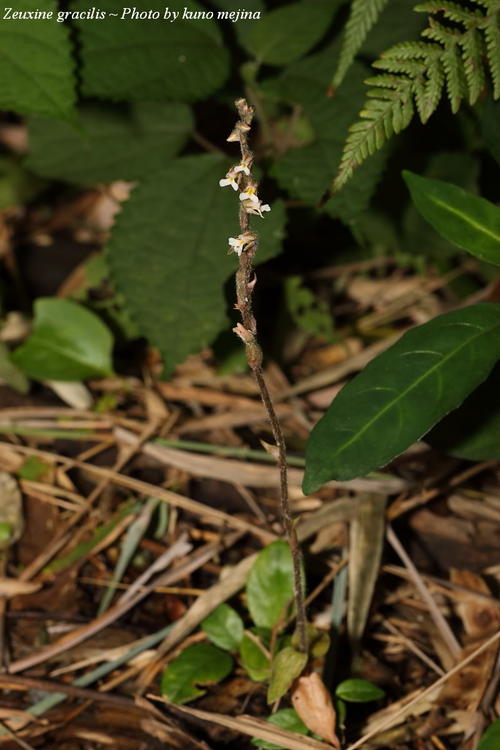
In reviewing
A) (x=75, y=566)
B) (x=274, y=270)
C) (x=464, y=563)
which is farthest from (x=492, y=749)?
(x=274, y=270)

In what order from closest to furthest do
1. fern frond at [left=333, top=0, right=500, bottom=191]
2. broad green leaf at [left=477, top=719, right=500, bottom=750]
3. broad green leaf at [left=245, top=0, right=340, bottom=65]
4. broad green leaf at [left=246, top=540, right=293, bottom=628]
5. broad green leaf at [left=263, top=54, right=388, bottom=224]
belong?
broad green leaf at [left=477, top=719, right=500, bottom=750]
fern frond at [left=333, top=0, right=500, bottom=191]
broad green leaf at [left=246, top=540, right=293, bottom=628]
broad green leaf at [left=263, top=54, right=388, bottom=224]
broad green leaf at [left=245, top=0, right=340, bottom=65]

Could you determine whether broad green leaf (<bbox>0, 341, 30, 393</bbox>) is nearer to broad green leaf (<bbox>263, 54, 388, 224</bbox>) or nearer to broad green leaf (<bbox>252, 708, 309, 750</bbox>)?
broad green leaf (<bbox>263, 54, 388, 224</bbox>)

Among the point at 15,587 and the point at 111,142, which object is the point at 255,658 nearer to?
the point at 15,587

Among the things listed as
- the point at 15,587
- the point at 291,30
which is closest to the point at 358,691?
the point at 15,587

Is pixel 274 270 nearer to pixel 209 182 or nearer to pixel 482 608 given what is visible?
pixel 209 182

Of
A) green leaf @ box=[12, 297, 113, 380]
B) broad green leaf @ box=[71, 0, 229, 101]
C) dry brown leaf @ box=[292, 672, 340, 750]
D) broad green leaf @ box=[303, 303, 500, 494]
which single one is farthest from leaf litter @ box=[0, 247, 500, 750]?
broad green leaf @ box=[71, 0, 229, 101]

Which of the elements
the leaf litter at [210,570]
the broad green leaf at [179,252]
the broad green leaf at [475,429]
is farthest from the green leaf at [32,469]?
the broad green leaf at [475,429]

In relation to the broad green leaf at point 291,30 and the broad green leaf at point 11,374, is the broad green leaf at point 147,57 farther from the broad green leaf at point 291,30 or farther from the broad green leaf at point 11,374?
the broad green leaf at point 11,374
